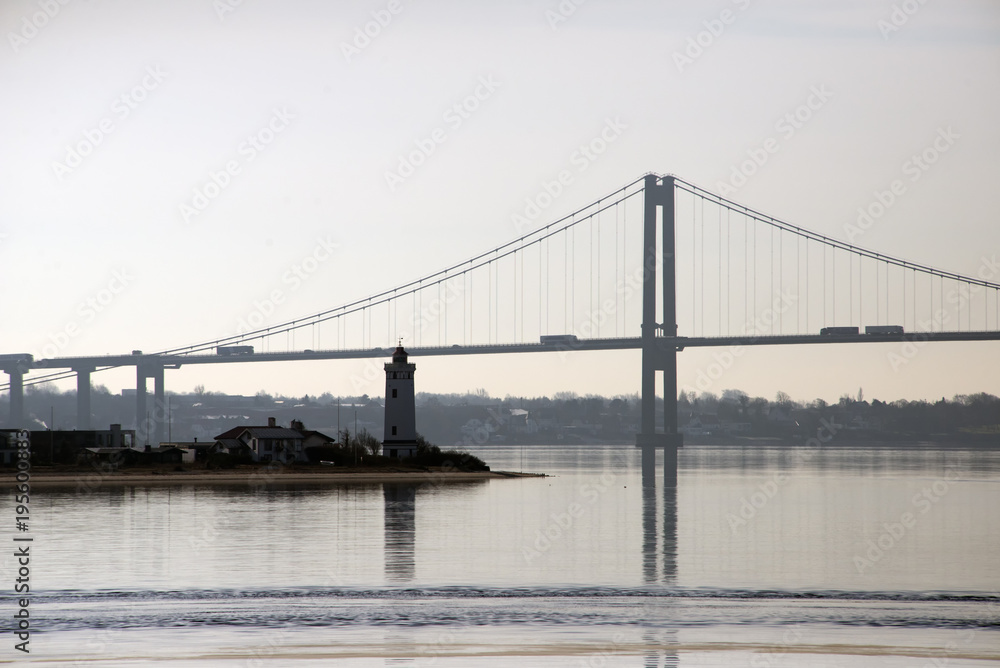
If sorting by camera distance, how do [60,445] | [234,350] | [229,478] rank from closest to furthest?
[229,478] < [60,445] < [234,350]

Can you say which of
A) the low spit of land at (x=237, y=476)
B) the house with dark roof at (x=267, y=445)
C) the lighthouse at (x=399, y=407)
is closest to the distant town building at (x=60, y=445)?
the low spit of land at (x=237, y=476)

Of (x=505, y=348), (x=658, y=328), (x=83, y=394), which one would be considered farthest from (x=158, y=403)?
(x=658, y=328)

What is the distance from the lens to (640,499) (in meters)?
46.5

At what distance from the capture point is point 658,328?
283ft

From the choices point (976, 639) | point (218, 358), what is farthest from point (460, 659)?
point (218, 358)

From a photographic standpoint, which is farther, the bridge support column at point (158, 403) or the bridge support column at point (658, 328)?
the bridge support column at point (158, 403)

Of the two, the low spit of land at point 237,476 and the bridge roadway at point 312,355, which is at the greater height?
the bridge roadway at point 312,355

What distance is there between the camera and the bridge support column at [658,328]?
84062mm

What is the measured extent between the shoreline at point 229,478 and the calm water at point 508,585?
12.3 meters

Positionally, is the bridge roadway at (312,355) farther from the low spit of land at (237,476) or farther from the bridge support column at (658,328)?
the low spit of land at (237,476)

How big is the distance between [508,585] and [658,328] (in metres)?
65.5

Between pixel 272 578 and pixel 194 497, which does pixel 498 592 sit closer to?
pixel 272 578

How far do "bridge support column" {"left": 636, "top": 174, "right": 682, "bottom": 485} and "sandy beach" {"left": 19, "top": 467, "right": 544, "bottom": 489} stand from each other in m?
20.8

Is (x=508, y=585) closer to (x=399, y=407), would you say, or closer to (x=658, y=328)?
(x=399, y=407)
